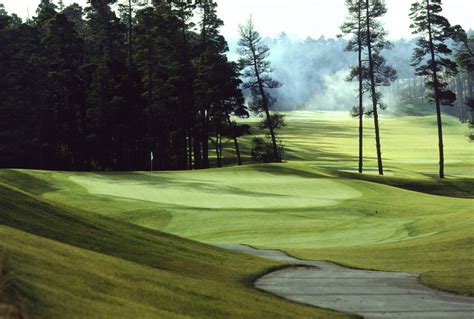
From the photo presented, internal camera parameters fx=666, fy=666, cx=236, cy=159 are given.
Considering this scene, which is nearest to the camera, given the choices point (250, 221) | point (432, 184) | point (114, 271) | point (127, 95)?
point (114, 271)

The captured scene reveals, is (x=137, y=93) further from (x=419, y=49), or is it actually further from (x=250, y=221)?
(x=250, y=221)

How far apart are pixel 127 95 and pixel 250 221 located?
4398 cm

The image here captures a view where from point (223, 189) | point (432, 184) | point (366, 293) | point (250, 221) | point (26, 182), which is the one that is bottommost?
point (432, 184)

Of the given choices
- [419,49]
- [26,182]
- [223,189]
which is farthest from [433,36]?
[26,182]

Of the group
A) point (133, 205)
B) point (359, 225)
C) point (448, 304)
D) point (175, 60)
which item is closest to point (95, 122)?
point (175, 60)

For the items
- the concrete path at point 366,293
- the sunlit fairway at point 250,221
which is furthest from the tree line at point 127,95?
Answer: the concrete path at point 366,293

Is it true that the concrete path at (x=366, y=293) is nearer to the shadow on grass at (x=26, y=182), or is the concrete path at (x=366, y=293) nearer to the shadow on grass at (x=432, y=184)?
the shadow on grass at (x=26, y=182)

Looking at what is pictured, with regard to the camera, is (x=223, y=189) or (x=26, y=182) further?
(x=223, y=189)

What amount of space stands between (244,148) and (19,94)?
39042 millimetres

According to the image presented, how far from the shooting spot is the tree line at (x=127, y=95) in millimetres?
69062

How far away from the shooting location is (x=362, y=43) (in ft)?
206

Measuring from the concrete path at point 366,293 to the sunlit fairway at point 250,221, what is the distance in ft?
2.47

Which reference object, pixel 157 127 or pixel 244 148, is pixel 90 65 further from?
pixel 244 148

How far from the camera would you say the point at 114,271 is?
10914mm
